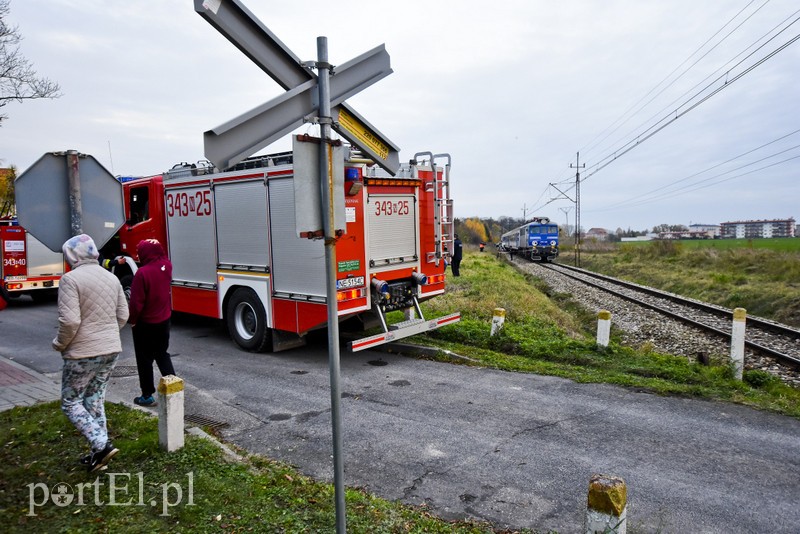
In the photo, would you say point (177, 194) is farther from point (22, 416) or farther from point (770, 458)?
point (770, 458)

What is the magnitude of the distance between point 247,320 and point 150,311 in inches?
132

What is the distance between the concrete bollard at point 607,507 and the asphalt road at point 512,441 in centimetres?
108

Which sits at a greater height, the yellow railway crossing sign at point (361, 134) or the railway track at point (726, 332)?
the yellow railway crossing sign at point (361, 134)

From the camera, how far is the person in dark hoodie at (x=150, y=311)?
20.0 ft

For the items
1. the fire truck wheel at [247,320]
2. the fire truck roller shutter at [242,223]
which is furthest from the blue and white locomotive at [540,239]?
the fire truck roller shutter at [242,223]

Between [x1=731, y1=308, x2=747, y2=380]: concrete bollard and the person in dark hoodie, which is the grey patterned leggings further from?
[x1=731, y1=308, x2=747, y2=380]: concrete bollard

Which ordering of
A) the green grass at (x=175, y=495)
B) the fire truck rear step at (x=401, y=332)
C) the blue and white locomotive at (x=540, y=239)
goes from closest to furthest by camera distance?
the green grass at (x=175, y=495)
the fire truck rear step at (x=401, y=332)
the blue and white locomotive at (x=540, y=239)

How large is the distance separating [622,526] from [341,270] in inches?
221

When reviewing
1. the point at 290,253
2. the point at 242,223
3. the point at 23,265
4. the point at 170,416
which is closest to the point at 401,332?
the point at 290,253

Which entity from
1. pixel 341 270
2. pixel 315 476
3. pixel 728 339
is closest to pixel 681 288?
pixel 728 339

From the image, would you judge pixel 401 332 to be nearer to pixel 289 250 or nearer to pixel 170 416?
pixel 289 250

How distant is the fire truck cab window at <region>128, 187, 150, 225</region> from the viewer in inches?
437

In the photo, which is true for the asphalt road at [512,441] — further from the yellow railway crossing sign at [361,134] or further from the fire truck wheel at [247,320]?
the yellow railway crossing sign at [361,134]

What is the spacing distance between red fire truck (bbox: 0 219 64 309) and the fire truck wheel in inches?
331
